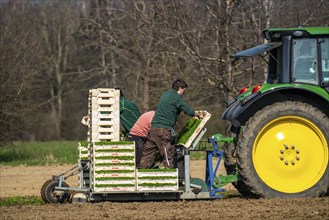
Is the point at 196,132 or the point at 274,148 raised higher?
the point at 196,132

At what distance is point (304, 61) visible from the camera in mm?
12672

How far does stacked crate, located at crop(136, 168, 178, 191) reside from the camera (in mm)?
12555

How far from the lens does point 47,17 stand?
5066 centimetres

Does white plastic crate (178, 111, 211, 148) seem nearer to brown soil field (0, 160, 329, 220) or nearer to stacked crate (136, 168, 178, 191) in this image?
stacked crate (136, 168, 178, 191)

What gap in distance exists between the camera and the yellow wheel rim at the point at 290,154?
12555 mm

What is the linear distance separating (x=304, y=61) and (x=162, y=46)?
11388 mm

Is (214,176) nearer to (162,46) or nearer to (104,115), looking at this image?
(104,115)

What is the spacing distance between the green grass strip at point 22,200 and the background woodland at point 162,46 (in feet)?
20.8

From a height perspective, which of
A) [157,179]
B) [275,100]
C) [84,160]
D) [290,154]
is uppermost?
[275,100]

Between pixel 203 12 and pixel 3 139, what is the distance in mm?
8299

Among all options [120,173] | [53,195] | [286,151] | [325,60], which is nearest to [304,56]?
[325,60]

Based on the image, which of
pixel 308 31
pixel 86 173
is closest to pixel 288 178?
pixel 308 31

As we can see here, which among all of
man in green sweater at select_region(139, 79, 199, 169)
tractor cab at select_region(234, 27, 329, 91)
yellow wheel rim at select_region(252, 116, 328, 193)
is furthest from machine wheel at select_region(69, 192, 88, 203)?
tractor cab at select_region(234, 27, 329, 91)

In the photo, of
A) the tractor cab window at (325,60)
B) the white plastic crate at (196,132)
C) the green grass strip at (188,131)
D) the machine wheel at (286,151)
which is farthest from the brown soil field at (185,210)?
the tractor cab window at (325,60)
